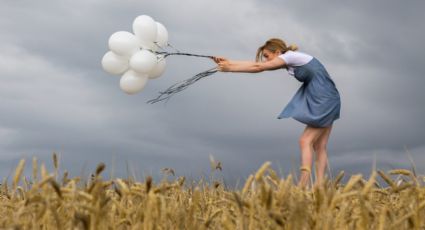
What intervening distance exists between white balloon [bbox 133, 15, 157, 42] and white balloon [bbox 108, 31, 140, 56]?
8 centimetres

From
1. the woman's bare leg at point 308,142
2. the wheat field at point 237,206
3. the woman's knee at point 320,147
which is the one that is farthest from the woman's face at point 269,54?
the wheat field at point 237,206


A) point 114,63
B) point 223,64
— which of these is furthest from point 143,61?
point 223,64

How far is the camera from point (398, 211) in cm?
287

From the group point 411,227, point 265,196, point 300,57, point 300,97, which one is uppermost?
point 300,57

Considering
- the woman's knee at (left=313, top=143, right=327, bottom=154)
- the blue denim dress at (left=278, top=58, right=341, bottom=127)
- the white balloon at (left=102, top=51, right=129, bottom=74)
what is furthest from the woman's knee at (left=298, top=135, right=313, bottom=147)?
the white balloon at (left=102, top=51, right=129, bottom=74)

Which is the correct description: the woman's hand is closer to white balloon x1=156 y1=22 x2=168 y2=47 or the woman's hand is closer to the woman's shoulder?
the woman's shoulder

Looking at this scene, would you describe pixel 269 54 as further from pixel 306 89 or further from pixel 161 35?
pixel 161 35

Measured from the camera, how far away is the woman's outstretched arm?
6.33 meters

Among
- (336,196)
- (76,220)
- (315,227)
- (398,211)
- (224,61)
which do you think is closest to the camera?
(76,220)

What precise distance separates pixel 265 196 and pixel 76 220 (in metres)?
0.61

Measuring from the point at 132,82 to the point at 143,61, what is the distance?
0.42 metres

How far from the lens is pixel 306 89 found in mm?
6637

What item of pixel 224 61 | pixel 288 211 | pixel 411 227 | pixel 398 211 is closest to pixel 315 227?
pixel 288 211

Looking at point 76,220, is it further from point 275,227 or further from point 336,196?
point 336,196
